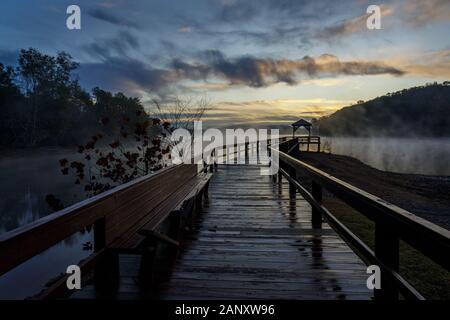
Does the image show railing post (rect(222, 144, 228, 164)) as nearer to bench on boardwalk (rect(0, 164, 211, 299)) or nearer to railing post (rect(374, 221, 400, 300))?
bench on boardwalk (rect(0, 164, 211, 299))

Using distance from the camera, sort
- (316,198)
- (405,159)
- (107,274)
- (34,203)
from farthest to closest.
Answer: (405,159) → (34,203) → (316,198) → (107,274)

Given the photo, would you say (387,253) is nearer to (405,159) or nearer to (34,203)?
(34,203)

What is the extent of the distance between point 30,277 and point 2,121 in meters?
38.3

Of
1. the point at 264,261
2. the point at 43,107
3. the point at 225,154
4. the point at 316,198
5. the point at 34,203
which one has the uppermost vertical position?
the point at 43,107

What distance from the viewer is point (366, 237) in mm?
9102

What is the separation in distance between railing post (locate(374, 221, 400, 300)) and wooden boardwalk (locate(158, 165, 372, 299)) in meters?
0.63

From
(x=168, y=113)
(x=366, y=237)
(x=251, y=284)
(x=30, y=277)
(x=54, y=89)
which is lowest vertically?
(x=30, y=277)

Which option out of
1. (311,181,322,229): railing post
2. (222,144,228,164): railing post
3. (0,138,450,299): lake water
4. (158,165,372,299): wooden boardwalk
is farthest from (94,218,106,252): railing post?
(222,144,228,164): railing post

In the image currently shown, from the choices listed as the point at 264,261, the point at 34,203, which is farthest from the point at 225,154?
the point at 34,203

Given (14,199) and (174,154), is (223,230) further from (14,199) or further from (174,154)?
(14,199)

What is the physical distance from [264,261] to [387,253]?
1788mm

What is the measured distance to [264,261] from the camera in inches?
158
